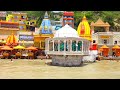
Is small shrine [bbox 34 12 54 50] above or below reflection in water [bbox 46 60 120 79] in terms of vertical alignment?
above

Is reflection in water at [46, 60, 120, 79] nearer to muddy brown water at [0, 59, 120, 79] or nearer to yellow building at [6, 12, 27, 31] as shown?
muddy brown water at [0, 59, 120, 79]

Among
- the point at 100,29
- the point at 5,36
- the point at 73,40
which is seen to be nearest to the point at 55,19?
the point at 100,29

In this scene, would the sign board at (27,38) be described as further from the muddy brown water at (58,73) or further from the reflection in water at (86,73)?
the reflection in water at (86,73)

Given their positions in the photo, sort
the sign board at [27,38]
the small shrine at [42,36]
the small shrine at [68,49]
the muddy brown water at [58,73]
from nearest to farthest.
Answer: the muddy brown water at [58,73], the small shrine at [68,49], the small shrine at [42,36], the sign board at [27,38]

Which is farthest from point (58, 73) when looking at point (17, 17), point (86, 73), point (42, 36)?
point (17, 17)

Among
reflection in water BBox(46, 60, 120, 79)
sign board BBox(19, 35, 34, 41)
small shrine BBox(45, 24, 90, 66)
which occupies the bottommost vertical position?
reflection in water BBox(46, 60, 120, 79)

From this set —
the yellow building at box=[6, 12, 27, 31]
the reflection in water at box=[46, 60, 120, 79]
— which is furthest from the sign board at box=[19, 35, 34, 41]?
the reflection in water at box=[46, 60, 120, 79]

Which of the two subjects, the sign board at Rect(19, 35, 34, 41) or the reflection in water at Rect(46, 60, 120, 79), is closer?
the reflection in water at Rect(46, 60, 120, 79)

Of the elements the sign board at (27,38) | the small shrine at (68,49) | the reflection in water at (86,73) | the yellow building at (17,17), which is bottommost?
the reflection in water at (86,73)

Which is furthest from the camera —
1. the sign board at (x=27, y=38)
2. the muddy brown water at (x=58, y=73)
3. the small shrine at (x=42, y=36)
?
the sign board at (x=27, y=38)

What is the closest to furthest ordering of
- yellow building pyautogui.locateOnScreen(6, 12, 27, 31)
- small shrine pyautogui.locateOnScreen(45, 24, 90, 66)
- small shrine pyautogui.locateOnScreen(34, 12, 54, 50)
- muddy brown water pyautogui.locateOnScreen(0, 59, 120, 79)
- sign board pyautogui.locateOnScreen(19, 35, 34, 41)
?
muddy brown water pyautogui.locateOnScreen(0, 59, 120, 79)
small shrine pyautogui.locateOnScreen(45, 24, 90, 66)
small shrine pyautogui.locateOnScreen(34, 12, 54, 50)
sign board pyautogui.locateOnScreen(19, 35, 34, 41)
yellow building pyautogui.locateOnScreen(6, 12, 27, 31)

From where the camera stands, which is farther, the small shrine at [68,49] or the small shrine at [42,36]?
the small shrine at [42,36]

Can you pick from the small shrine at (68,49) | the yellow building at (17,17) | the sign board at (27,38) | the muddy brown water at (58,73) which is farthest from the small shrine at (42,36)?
the yellow building at (17,17)
